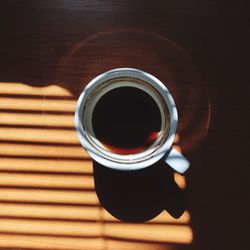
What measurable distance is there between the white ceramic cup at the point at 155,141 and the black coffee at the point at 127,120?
0.01 m

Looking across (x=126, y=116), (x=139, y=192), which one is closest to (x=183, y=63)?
(x=126, y=116)

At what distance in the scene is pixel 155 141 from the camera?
0.76m

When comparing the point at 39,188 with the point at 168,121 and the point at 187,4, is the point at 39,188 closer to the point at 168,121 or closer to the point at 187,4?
the point at 168,121

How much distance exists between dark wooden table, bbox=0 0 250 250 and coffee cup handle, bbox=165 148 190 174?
10 cm

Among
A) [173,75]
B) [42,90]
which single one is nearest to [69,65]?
[42,90]

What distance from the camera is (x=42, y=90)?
0.85m

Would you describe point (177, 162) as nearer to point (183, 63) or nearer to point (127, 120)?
point (127, 120)

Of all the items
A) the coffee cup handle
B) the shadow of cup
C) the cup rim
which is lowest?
the shadow of cup

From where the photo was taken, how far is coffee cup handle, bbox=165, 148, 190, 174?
0.71 metres

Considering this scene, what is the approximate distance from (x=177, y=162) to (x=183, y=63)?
262 mm

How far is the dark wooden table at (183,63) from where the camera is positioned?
2.65 feet

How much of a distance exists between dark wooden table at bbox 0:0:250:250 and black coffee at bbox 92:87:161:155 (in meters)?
0.09

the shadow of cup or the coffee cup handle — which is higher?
the coffee cup handle

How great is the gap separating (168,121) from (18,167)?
33cm
